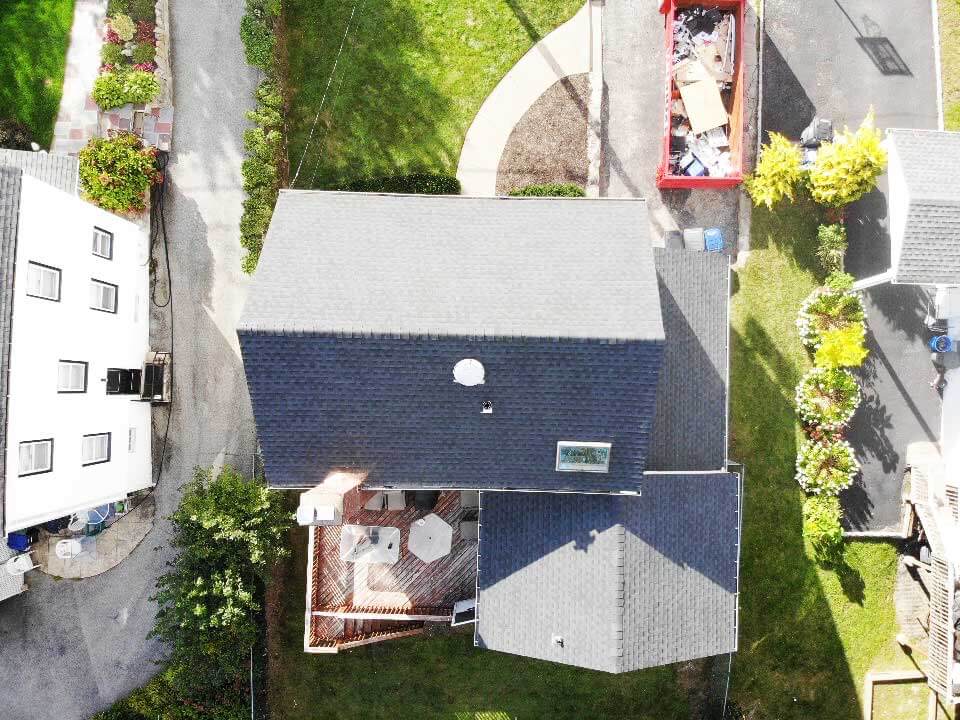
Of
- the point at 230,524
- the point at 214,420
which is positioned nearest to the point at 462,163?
A: the point at 214,420

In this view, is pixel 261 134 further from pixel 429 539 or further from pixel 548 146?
pixel 429 539

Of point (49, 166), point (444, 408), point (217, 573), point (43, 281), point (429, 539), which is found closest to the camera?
point (444, 408)

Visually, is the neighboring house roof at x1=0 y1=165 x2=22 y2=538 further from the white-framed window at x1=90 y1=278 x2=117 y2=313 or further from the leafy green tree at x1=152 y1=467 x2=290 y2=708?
the leafy green tree at x1=152 y1=467 x2=290 y2=708

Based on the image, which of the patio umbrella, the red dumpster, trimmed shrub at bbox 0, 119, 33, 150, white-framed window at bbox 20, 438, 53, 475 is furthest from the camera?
trimmed shrub at bbox 0, 119, 33, 150

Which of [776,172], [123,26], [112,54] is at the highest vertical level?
[123,26]

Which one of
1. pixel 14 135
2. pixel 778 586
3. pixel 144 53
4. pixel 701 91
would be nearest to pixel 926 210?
pixel 701 91

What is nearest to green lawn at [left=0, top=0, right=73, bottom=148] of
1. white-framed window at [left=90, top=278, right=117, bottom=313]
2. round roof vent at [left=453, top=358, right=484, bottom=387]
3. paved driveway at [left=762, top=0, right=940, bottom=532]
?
white-framed window at [left=90, top=278, right=117, bottom=313]
